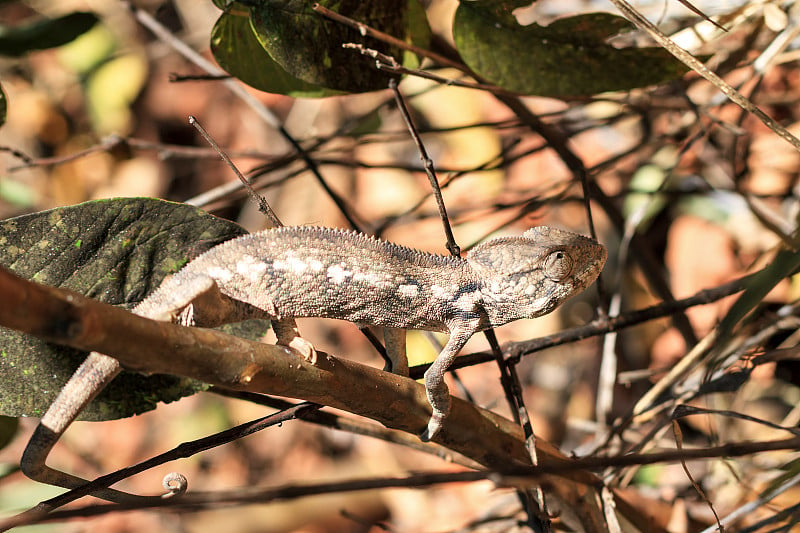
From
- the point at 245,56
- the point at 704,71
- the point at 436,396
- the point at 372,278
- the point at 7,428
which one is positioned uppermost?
the point at 704,71

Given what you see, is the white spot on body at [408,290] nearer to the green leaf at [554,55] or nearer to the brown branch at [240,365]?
the brown branch at [240,365]

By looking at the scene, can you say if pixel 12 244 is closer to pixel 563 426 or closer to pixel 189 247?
pixel 189 247

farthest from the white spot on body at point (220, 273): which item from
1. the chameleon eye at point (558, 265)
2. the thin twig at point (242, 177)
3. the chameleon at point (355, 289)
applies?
the chameleon eye at point (558, 265)

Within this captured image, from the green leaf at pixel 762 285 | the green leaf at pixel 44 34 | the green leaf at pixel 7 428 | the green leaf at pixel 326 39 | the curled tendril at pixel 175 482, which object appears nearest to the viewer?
the green leaf at pixel 762 285

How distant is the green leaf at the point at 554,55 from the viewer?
1.37 m

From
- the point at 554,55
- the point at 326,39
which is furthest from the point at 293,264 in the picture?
the point at 554,55

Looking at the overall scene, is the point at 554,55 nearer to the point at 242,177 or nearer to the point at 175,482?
the point at 242,177

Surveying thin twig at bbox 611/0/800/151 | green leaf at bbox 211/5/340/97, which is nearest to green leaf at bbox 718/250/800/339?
thin twig at bbox 611/0/800/151

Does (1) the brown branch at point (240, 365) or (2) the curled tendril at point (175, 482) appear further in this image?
(2) the curled tendril at point (175, 482)

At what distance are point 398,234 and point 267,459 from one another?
1146 mm

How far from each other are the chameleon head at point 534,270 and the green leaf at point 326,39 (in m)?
0.39

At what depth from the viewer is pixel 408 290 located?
1244 mm

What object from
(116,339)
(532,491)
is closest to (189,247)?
(116,339)

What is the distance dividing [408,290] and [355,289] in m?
0.09
